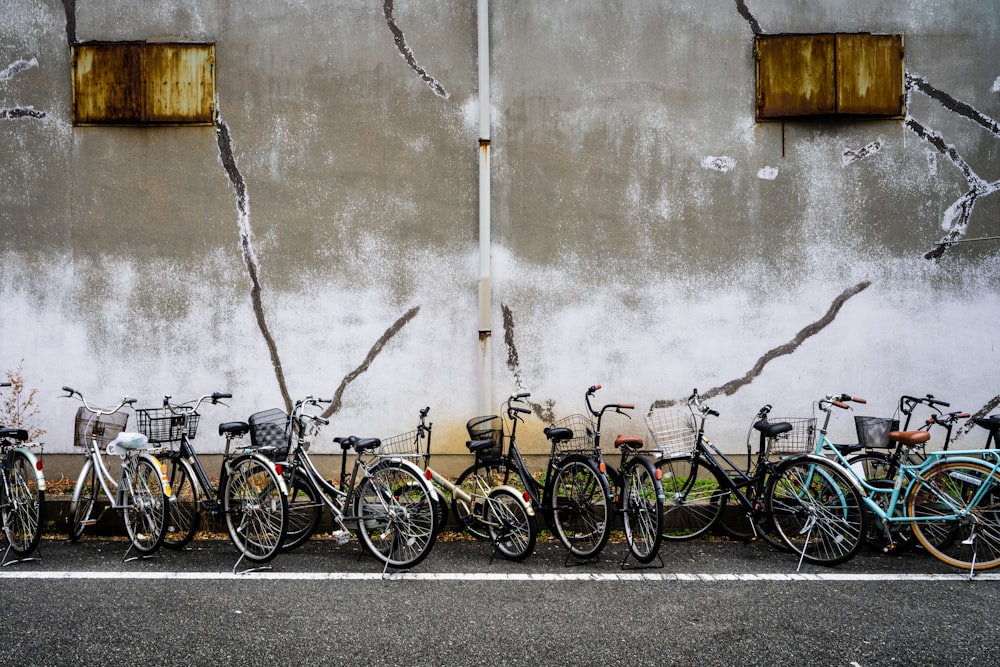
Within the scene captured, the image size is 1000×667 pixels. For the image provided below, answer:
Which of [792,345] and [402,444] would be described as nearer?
[402,444]

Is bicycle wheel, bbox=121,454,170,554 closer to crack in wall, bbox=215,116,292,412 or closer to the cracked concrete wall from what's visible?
the cracked concrete wall

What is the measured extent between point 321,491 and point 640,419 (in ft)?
12.0

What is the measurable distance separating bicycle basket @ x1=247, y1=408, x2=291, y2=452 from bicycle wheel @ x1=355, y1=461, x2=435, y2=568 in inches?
33.7

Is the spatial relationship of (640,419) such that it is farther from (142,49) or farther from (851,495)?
A: (142,49)

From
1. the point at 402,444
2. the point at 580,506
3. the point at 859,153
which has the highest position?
the point at 859,153

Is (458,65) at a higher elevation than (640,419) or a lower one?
higher

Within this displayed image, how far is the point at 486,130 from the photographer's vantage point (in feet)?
26.8

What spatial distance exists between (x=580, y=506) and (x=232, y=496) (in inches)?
108

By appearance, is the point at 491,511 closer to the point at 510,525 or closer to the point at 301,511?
the point at 510,525

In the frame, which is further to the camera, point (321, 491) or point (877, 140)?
point (877, 140)

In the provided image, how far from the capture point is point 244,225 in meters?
8.22

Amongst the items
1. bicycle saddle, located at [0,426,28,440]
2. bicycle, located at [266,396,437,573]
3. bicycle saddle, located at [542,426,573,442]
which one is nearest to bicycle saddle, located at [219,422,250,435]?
bicycle, located at [266,396,437,573]

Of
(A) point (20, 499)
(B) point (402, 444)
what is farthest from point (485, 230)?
(A) point (20, 499)

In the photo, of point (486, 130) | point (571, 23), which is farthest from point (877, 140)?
point (486, 130)
